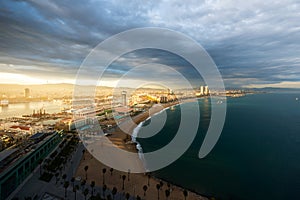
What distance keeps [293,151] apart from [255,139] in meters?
3.00

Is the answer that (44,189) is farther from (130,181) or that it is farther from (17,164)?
(130,181)

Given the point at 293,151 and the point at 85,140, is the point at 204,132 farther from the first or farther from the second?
the point at 85,140

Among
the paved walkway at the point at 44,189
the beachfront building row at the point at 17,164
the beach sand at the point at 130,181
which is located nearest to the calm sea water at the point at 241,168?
the beach sand at the point at 130,181

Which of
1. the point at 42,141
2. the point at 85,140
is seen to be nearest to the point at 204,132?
the point at 85,140

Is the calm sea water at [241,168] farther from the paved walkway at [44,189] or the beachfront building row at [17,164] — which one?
the beachfront building row at [17,164]

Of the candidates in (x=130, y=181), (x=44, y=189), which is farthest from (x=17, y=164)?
(x=130, y=181)

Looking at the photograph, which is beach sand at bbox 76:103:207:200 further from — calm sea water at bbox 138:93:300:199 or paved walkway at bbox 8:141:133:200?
calm sea water at bbox 138:93:300:199

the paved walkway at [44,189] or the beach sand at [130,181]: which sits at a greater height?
the paved walkway at [44,189]

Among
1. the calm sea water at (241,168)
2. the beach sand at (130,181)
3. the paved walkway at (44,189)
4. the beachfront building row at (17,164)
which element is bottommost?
the calm sea water at (241,168)

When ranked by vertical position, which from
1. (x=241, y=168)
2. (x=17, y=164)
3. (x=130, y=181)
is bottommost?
(x=241, y=168)

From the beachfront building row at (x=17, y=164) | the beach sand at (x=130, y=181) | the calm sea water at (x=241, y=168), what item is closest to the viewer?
the beachfront building row at (x=17, y=164)

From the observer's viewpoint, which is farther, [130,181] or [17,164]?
[130,181]

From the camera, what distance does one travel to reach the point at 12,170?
604 centimetres

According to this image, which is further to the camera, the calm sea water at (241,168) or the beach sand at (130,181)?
the calm sea water at (241,168)
